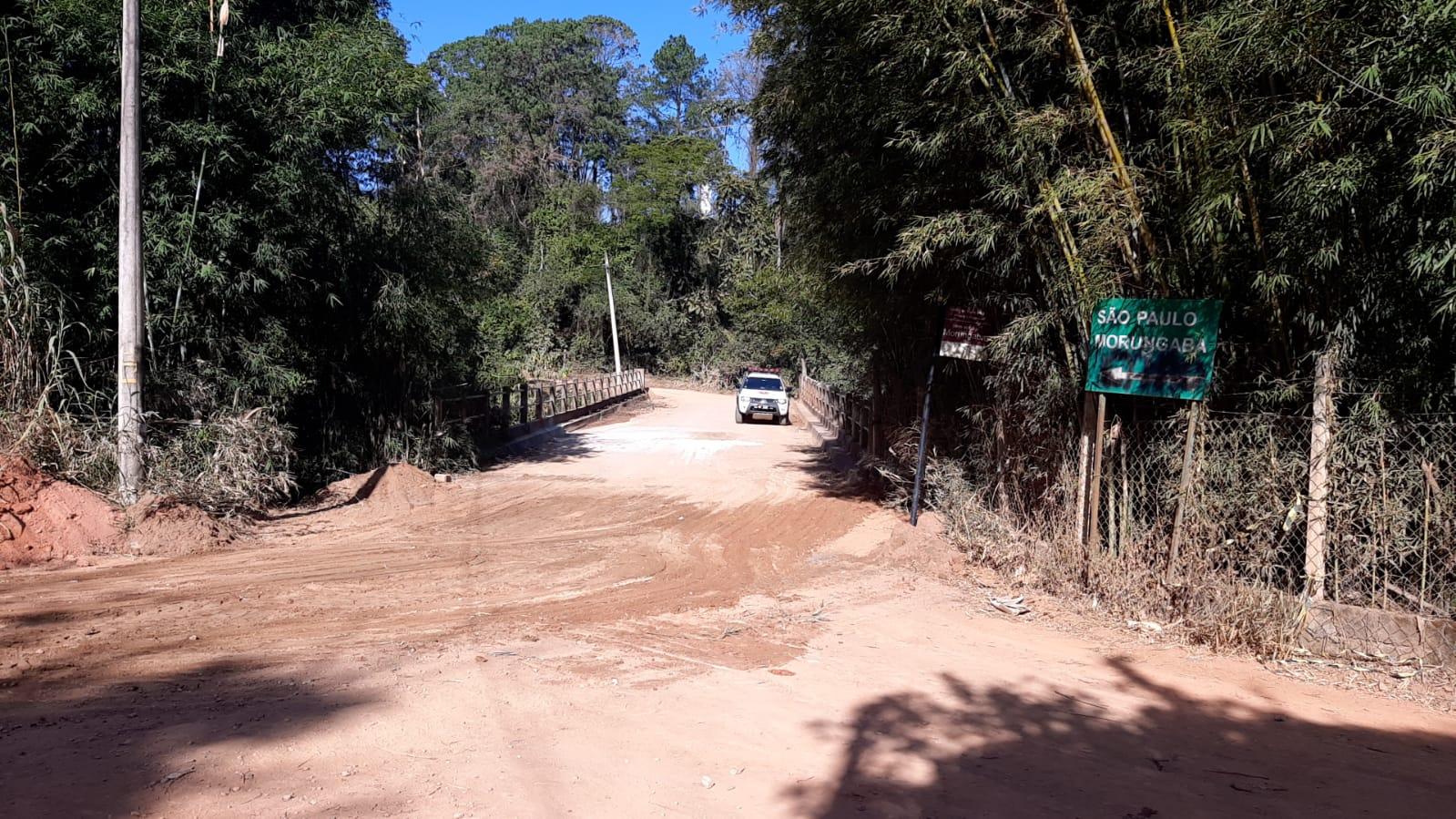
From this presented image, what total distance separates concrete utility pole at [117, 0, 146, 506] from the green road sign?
899cm

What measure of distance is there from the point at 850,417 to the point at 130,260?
1344cm

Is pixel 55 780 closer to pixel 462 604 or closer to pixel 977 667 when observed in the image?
pixel 462 604

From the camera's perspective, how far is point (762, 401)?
29.1 metres

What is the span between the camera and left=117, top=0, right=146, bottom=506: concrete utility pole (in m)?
9.20

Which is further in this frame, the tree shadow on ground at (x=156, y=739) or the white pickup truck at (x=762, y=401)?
the white pickup truck at (x=762, y=401)

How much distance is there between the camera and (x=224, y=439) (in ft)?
33.2

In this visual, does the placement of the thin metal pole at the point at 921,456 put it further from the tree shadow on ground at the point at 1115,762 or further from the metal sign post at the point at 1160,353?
the tree shadow on ground at the point at 1115,762

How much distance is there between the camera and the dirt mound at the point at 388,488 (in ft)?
38.9

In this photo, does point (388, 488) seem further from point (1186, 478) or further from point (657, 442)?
point (657, 442)

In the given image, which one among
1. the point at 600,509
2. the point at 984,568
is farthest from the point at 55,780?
the point at 600,509

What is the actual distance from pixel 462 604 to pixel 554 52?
207 feet

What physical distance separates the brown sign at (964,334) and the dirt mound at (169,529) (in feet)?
24.1

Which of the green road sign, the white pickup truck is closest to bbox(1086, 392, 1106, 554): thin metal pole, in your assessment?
the green road sign

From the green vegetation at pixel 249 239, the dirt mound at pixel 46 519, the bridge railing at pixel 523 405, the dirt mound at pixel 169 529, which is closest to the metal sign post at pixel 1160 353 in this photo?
the green vegetation at pixel 249 239
